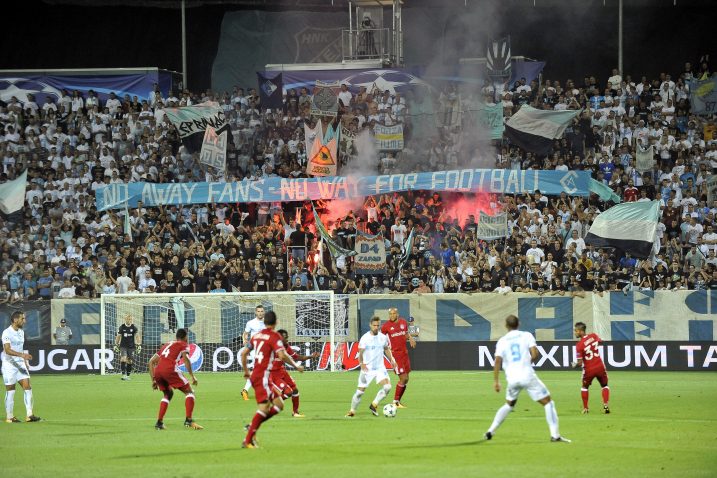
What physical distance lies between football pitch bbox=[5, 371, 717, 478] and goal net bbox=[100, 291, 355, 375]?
22.8 feet

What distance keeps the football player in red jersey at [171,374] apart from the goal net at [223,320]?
603 inches

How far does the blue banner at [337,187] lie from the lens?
123 ft

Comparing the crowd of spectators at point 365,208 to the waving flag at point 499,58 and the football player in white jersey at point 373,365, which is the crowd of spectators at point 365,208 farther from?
the football player in white jersey at point 373,365

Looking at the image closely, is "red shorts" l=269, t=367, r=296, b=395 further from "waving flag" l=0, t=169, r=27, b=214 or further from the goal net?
"waving flag" l=0, t=169, r=27, b=214

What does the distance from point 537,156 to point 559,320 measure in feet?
21.8

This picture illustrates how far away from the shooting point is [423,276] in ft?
121

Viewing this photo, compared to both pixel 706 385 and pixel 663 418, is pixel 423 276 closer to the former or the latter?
pixel 706 385

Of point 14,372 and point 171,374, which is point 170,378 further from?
point 14,372

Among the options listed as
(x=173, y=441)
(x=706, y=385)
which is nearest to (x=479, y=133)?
(x=706, y=385)

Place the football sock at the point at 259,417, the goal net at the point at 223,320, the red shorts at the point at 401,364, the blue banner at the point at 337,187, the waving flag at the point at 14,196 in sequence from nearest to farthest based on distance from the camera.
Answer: the football sock at the point at 259,417 → the red shorts at the point at 401,364 → the goal net at the point at 223,320 → the blue banner at the point at 337,187 → the waving flag at the point at 14,196

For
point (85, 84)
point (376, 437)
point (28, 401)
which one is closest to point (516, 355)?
point (376, 437)

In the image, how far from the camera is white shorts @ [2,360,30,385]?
74.1 feet

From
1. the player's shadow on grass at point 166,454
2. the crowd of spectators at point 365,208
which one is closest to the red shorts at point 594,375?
the player's shadow on grass at point 166,454

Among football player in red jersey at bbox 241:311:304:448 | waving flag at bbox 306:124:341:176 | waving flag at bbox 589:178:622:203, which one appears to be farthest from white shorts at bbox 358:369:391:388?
waving flag at bbox 306:124:341:176
